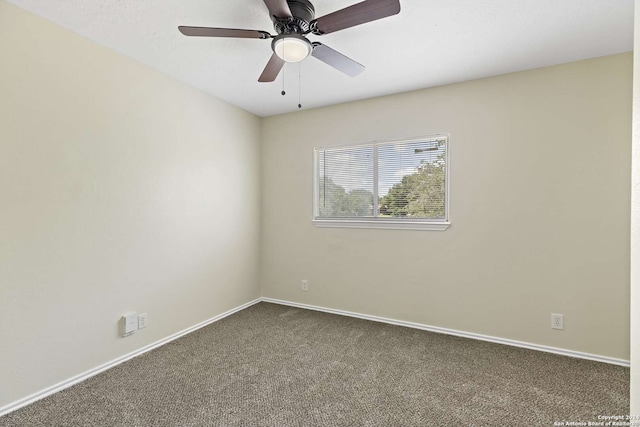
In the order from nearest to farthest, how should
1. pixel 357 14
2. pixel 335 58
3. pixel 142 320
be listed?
pixel 357 14 < pixel 335 58 < pixel 142 320

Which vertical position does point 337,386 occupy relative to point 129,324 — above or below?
below

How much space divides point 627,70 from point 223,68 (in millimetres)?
3213

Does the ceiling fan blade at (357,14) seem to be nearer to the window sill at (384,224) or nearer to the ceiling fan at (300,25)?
the ceiling fan at (300,25)

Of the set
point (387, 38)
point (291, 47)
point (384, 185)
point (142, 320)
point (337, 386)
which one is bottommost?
point (337, 386)

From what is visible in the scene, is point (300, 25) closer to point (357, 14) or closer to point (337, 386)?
point (357, 14)

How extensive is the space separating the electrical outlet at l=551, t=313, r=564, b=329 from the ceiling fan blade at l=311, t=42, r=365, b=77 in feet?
8.47

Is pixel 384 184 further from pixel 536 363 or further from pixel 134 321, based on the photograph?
pixel 134 321

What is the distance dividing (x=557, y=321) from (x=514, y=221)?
0.89 metres

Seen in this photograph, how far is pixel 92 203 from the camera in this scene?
91.4 inches

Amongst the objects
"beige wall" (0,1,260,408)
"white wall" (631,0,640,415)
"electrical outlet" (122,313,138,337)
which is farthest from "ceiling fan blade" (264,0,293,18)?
"electrical outlet" (122,313,138,337)

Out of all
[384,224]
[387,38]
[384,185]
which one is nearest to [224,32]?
[387,38]

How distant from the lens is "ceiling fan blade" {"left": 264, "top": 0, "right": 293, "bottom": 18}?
5.19 feet

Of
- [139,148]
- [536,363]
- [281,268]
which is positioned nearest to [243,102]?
[139,148]

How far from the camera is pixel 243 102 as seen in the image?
3.54m
